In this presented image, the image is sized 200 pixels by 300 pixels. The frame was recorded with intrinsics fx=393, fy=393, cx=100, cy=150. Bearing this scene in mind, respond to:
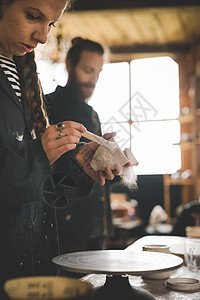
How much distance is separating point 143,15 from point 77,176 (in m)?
3.92

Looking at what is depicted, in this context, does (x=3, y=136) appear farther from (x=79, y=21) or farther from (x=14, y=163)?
(x=79, y=21)

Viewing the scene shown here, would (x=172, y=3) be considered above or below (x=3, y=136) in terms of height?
above

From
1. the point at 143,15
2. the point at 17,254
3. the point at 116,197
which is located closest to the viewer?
the point at 17,254

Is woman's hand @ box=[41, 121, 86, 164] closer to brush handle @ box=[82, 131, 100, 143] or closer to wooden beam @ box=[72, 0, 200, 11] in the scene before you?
brush handle @ box=[82, 131, 100, 143]

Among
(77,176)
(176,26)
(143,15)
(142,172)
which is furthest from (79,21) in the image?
(77,176)

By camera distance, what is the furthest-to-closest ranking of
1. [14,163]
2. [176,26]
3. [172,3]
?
[176,26]
[172,3]
[14,163]

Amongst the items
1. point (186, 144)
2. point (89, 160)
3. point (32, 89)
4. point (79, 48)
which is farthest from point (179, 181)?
point (32, 89)

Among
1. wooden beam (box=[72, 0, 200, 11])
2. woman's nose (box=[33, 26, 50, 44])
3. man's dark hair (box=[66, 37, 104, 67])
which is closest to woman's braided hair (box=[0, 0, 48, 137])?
woman's nose (box=[33, 26, 50, 44])

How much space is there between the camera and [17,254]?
103cm

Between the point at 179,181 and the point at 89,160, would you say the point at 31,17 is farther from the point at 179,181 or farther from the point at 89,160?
the point at 179,181

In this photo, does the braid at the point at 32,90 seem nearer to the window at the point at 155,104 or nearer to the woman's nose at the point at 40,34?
the woman's nose at the point at 40,34

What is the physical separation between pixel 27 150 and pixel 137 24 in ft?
14.6

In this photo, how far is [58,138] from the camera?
98 centimetres

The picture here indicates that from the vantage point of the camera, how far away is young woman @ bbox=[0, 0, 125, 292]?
934mm
